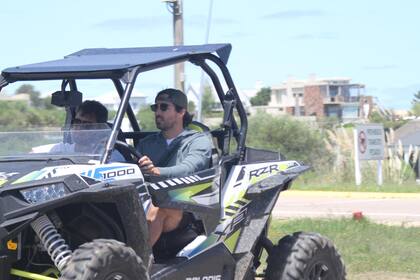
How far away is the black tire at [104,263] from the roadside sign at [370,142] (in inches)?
770

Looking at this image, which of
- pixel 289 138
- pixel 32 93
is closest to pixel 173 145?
pixel 32 93

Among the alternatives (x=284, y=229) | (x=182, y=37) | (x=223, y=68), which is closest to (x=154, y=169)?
(x=223, y=68)

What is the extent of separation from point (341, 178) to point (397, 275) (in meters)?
18.0

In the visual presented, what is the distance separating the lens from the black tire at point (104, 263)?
211 inches

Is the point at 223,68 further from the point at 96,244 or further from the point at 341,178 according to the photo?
the point at 341,178

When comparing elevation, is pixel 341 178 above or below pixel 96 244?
below

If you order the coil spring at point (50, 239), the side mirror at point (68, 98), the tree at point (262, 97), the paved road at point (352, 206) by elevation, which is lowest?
the tree at point (262, 97)

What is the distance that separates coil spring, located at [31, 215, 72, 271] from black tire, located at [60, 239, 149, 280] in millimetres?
106

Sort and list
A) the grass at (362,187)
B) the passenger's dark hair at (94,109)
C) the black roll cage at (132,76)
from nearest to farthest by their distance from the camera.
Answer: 1. the black roll cage at (132,76)
2. the passenger's dark hair at (94,109)
3. the grass at (362,187)

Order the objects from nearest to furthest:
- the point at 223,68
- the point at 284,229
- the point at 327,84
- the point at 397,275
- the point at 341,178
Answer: the point at 223,68
the point at 397,275
the point at 284,229
the point at 341,178
the point at 327,84

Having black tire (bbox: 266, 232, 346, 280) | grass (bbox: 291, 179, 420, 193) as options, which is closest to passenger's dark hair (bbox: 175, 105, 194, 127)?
black tire (bbox: 266, 232, 346, 280)

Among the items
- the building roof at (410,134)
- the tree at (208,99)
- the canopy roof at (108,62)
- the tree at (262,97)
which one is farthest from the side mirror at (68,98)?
the tree at (262,97)

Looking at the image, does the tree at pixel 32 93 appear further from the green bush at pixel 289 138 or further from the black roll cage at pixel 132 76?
the green bush at pixel 289 138

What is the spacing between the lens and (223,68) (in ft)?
23.9
